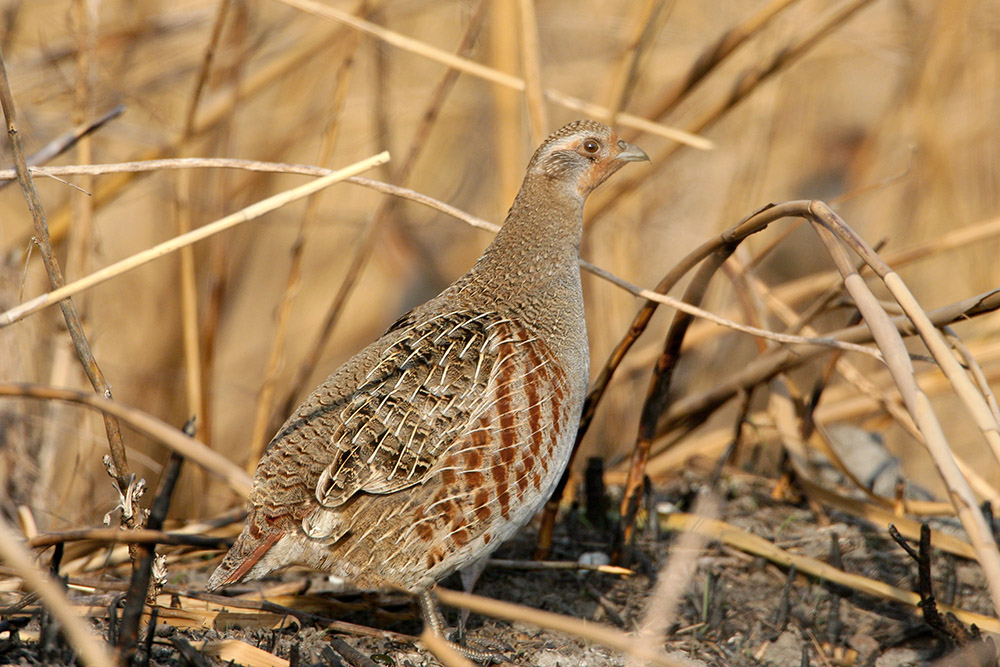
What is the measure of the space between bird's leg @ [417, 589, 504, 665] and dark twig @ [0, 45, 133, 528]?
96 cm

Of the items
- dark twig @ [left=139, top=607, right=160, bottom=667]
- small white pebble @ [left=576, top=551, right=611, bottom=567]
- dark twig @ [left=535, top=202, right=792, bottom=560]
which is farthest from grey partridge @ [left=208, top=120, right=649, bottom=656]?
small white pebble @ [left=576, top=551, right=611, bottom=567]

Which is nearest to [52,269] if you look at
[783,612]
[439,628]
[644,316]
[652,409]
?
[439,628]

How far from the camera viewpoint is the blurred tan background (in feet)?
13.1

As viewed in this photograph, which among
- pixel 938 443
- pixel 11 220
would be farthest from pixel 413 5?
pixel 938 443

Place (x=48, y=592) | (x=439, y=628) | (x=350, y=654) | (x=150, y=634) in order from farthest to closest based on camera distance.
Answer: (x=439, y=628) → (x=350, y=654) → (x=150, y=634) → (x=48, y=592)

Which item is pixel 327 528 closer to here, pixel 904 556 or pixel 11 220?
pixel 904 556

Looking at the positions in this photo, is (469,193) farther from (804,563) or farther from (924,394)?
(924,394)

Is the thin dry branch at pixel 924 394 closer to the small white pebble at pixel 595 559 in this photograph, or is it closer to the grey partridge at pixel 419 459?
the grey partridge at pixel 419 459

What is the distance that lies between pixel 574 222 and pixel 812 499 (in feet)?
5.14

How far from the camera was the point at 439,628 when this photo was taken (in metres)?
2.81

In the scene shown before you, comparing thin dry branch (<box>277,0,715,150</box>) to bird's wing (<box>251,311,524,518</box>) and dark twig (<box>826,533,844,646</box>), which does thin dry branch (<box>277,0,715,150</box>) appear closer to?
bird's wing (<box>251,311,524,518</box>)

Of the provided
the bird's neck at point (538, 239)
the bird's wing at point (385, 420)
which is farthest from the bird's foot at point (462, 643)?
the bird's neck at point (538, 239)

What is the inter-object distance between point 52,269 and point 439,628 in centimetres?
157

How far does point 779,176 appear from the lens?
6.59 meters
